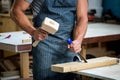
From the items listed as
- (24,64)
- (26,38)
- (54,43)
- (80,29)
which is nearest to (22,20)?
(54,43)

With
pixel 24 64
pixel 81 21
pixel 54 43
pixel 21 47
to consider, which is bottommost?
pixel 24 64

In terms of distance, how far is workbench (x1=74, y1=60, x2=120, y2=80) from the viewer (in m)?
1.58

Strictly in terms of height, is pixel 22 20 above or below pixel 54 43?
above

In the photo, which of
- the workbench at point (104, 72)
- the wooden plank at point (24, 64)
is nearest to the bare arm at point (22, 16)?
the workbench at point (104, 72)

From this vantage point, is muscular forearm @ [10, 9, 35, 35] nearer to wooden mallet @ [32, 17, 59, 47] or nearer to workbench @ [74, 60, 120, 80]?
wooden mallet @ [32, 17, 59, 47]

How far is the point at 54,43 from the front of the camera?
1837mm

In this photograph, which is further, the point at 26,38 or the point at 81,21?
the point at 26,38

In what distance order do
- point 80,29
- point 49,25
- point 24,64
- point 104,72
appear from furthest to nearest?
point 24,64
point 80,29
point 104,72
point 49,25

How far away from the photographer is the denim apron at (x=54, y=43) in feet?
5.95

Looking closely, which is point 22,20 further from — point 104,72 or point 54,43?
point 104,72

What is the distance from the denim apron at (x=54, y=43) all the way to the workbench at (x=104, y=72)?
0.21 m

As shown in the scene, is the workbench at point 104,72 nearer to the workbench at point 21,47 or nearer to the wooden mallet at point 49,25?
the wooden mallet at point 49,25

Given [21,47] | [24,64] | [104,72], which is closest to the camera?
[104,72]

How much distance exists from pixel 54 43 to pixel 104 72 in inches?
14.0
